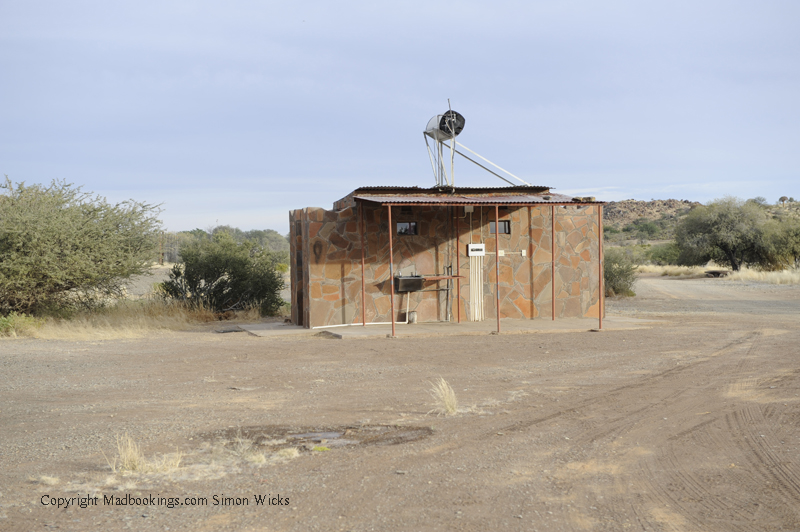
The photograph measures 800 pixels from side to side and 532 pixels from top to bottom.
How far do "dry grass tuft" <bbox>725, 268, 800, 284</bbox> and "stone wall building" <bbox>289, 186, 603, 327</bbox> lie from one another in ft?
65.3

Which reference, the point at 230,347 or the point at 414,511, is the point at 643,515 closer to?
the point at 414,511

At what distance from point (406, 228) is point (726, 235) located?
33083 millimetres

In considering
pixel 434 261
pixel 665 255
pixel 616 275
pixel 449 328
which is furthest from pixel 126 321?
pixel 665 255

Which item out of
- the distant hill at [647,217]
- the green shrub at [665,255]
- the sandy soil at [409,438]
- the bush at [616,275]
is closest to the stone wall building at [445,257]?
the sandy soil at [409,438]

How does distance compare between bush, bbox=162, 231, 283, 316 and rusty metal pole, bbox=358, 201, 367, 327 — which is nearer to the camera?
rusty metal pole, bbox=358, 201, 367, 327

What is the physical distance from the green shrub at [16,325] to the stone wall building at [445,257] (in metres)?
5.99

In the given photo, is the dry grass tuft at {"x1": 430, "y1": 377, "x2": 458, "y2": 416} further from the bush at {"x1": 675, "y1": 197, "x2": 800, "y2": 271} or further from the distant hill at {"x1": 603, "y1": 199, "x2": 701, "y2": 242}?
the distant hill at {"x1": 603, "y1": 199, "x2": 701, "y2": 242}

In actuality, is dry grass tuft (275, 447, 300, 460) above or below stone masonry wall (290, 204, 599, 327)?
below

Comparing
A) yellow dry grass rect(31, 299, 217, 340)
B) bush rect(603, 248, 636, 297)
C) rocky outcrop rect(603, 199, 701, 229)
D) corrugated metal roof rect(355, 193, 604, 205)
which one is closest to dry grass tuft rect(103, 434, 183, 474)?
corrugated metal roof rect(355, 193, 604, 205)

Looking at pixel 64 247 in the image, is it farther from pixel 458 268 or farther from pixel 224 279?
pixel 458 268

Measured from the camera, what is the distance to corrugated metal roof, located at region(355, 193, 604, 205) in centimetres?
1517

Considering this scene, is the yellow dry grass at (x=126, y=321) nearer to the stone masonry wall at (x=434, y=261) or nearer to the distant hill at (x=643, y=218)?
the stone masonry wall at (x=434, y=261)

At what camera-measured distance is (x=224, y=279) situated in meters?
20.5

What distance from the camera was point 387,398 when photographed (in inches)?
331
